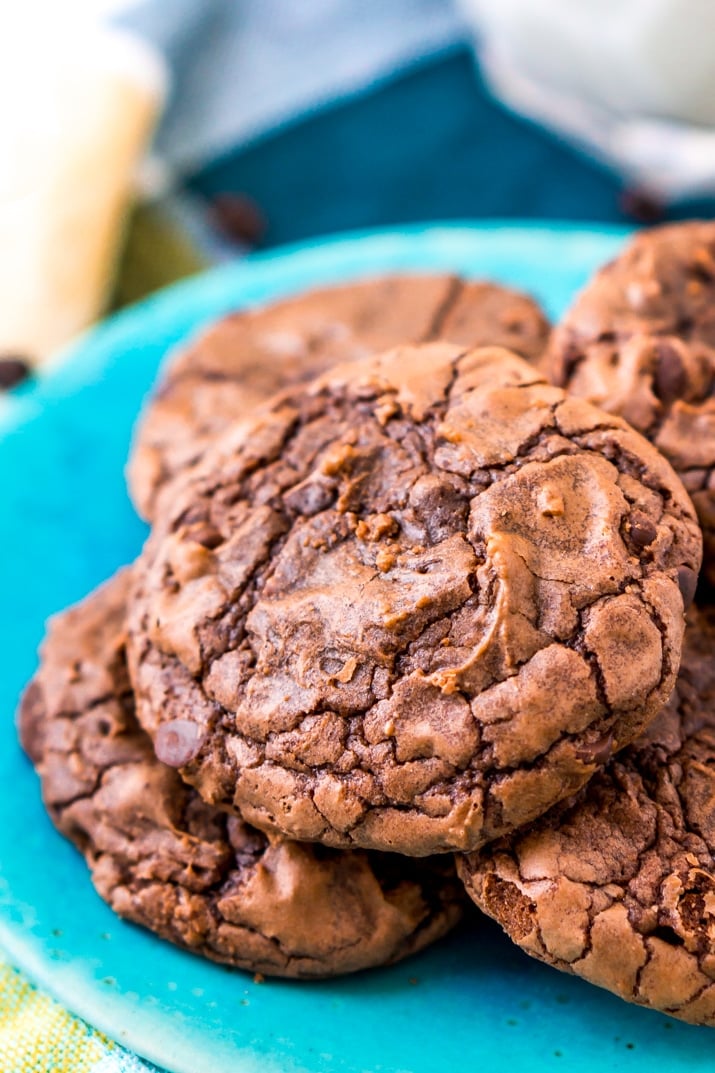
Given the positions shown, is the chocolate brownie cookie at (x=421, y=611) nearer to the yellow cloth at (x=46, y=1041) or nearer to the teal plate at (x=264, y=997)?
the teal plate at (x=264, y=997)

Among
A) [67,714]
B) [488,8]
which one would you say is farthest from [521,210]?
[67,714]

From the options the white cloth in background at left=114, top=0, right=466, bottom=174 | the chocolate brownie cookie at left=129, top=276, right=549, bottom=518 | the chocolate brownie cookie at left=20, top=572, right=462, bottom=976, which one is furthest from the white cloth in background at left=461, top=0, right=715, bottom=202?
the chocolate brownie cookie at left=20, top=572, right=462, bottom=976

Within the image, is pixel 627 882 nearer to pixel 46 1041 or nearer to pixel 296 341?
pixel 46 1041

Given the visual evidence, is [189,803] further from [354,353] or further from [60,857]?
[354,353]

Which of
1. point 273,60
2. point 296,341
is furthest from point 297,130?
point 296,341

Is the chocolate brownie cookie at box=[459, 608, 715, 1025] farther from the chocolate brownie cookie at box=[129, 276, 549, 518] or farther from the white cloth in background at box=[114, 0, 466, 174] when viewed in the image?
the white cloth in background at box=[114, 0, 466, 174]

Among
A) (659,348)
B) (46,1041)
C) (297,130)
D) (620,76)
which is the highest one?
(659,348)
